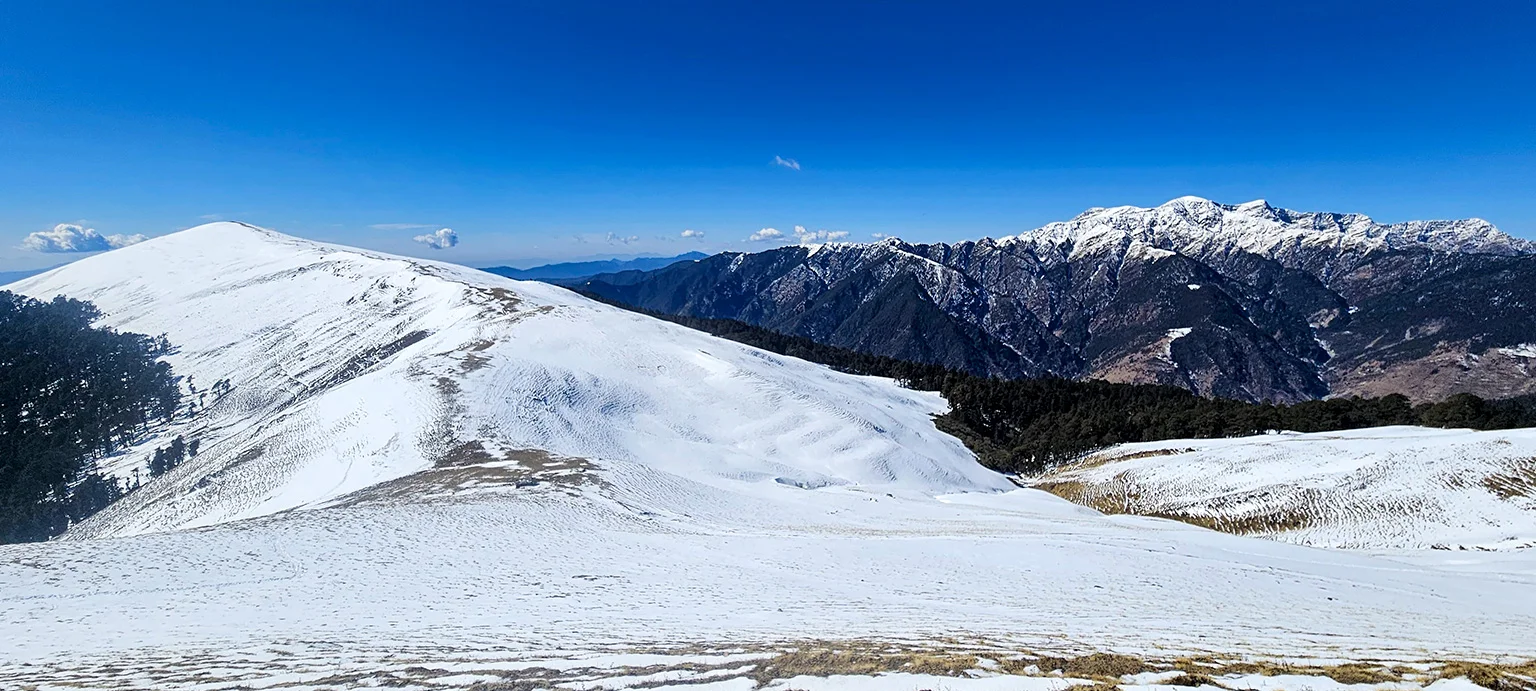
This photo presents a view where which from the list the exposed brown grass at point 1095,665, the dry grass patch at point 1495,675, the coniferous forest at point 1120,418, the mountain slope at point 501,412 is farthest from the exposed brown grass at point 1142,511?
the exposed brown grass at point 1095,665

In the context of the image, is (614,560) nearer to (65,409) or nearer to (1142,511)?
(1142,511)

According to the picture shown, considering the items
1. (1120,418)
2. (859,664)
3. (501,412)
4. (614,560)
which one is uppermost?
(501,412)

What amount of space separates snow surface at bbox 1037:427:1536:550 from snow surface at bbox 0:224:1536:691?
20.8ft

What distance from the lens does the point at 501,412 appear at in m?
51.1

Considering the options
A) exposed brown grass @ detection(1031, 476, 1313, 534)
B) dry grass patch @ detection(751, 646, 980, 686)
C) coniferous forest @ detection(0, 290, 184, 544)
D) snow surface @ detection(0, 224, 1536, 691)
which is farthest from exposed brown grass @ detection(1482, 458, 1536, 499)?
coniferous forest @ detection(0, 290, 184, 544)

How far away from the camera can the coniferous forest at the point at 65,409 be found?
58375 millimetres

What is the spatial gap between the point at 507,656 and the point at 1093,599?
16337 mm

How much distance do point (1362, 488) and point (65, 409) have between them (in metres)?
159

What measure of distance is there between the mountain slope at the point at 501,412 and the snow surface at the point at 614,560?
399 millimetres

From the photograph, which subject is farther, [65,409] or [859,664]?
Result: [65,409]

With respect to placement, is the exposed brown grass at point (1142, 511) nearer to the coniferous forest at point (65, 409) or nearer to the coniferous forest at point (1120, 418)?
the coniferous forest at point (1120, 418)

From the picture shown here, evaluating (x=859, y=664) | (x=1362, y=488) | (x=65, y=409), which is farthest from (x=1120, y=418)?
(x=65, y=409)

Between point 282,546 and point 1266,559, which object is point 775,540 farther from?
point 1266,559

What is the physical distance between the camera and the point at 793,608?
658 inches
